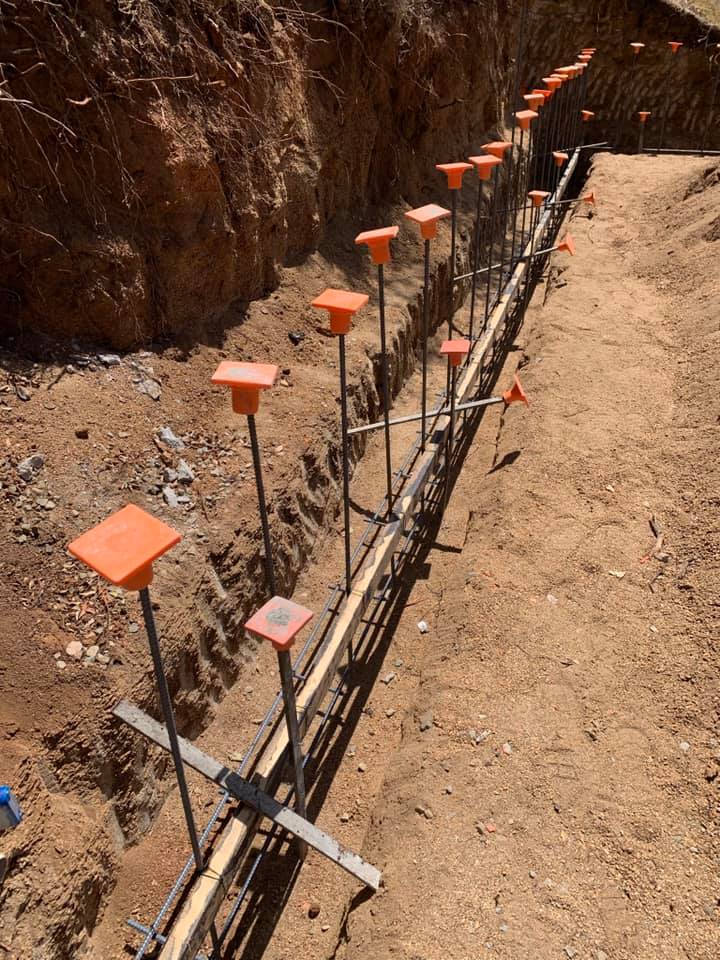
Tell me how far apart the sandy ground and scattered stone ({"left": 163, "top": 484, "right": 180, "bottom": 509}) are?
159cm

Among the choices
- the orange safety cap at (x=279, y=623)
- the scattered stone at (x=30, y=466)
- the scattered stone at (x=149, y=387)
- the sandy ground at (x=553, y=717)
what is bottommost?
the sandy ground at (x=553, y=717)

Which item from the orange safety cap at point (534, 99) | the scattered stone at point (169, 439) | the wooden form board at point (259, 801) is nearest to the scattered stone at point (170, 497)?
the scattered stone at point (169, 439)

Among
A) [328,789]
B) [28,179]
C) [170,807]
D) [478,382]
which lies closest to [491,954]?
[328,789]

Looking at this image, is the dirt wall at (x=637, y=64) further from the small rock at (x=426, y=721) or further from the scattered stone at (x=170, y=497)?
the small rock at (x=426, y=721)

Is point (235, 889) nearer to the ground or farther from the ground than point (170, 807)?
nearer to the ground

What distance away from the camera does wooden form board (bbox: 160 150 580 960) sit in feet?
7.86

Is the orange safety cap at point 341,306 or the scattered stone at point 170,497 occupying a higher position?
the orange safety cap at point 341,306

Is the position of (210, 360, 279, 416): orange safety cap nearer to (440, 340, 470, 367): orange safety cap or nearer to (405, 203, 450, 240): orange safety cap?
(405, 203, 450, 240): orange safety cap

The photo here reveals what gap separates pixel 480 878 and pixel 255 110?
5.08 m

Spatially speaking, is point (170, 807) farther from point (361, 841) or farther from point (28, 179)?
point (28, 179)

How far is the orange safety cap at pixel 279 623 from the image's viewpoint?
2072mm

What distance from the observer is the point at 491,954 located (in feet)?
7.84

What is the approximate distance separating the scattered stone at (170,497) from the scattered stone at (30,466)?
0.65 m

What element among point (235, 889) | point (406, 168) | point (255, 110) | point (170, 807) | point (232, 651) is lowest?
point (235, 889)
